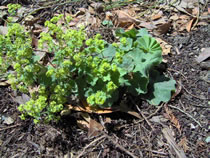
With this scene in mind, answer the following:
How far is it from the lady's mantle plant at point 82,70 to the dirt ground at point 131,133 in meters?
0.16

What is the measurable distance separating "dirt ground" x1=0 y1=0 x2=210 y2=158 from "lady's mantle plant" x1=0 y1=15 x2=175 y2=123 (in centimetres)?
16

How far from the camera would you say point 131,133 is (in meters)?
2.44

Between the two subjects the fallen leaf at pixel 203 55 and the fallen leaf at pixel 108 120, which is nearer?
the fallen leaf at pixel 108 120

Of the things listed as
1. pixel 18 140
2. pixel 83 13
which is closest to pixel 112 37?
pixel 83 13

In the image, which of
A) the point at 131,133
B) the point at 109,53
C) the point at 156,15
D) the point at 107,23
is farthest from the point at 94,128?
the point at 156,15

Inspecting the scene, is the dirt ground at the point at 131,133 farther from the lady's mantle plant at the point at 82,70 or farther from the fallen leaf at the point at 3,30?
the fallen leaf at the point at 3,30

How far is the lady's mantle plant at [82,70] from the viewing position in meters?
2.09

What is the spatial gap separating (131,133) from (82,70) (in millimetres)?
757

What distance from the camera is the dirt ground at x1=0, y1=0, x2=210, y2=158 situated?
2330mm

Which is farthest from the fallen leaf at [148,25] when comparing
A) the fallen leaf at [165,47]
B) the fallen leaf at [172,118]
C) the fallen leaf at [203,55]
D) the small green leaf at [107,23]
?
the fallen leaf at [172,118]

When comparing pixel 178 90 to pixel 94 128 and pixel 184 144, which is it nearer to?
pixel 184 144

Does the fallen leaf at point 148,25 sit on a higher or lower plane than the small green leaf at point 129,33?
lower

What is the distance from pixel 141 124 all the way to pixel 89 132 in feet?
1.62

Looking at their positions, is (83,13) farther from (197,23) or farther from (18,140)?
(18,140)
